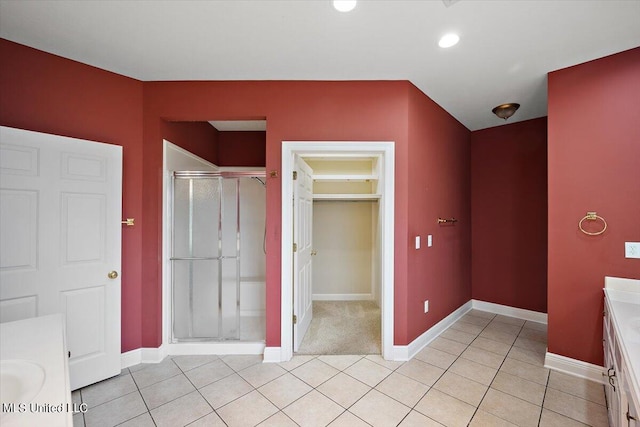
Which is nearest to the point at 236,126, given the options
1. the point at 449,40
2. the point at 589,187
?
the point at 449,40

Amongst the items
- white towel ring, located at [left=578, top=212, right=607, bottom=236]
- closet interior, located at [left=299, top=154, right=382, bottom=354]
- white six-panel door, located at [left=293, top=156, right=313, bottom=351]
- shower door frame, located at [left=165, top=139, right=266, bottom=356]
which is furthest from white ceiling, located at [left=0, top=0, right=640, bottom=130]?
closet interior, located at [left=299, top=154, right=382, bottom=354]

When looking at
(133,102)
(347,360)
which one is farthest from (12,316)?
(347,360)

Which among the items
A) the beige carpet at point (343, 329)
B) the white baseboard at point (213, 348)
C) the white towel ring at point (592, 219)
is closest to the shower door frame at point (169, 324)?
the white baseboard at point (213, 348)

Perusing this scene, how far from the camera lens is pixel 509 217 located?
11.8 ft

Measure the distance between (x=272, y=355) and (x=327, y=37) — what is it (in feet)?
8.93

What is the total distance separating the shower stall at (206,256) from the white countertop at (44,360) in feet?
3.83

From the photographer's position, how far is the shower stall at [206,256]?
8.74ft

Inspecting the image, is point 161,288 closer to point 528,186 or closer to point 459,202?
point 459,202

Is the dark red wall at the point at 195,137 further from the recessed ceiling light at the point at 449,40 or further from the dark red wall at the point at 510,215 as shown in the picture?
the dark red wall at the point at 510,215

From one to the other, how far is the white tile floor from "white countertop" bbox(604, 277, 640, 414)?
741mm

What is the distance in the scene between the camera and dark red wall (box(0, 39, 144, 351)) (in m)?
1.95

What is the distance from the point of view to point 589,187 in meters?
2.19

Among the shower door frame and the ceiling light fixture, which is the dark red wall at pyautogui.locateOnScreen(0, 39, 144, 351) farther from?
the ceiling light fixture

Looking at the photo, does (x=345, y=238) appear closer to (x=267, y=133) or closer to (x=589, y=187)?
(x=267, y=133)
